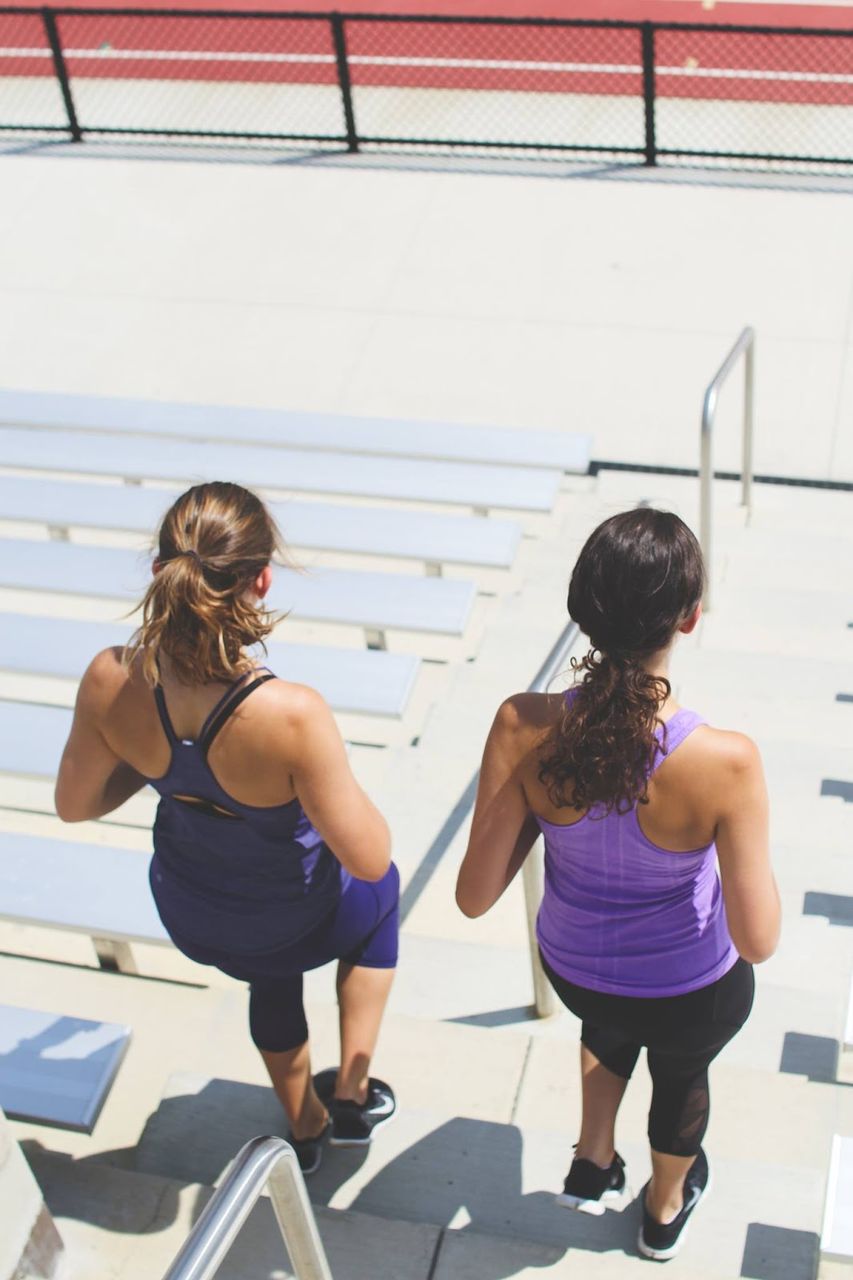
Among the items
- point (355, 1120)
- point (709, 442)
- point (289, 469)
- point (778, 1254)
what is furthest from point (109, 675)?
point (289, 469)

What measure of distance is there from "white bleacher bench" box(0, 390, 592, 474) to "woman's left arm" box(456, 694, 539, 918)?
3.76 meters

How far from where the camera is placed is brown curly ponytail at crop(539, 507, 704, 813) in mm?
1926

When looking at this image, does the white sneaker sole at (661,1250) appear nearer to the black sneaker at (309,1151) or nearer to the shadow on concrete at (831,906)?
the black sneaker at (309,1151)

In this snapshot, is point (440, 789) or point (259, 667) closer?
point (259, 667)

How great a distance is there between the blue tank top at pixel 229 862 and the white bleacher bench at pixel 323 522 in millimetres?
2693

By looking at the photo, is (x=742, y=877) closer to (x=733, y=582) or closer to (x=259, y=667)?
(x=259, y=667)

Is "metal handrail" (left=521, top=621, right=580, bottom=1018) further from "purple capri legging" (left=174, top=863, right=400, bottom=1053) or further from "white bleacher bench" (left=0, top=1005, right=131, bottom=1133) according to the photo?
"white bleacher bench" (left=0, top=1005, right=131, bottom=1133)

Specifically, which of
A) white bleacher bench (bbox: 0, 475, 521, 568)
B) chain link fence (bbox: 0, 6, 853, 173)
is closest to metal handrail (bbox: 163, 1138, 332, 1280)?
white bleacher bench (bbox: 0, 475, 521, 568)

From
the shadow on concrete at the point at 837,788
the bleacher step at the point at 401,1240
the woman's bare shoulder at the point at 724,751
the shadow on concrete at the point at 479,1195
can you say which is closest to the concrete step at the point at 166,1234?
the bleacher step at the point at 401,1240

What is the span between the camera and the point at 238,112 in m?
11.7

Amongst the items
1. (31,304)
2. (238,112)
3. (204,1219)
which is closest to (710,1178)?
(204,1219)

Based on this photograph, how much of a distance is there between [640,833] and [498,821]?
209mm

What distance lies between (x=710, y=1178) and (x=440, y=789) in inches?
70.4

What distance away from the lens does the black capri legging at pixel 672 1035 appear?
2320 millimetres
